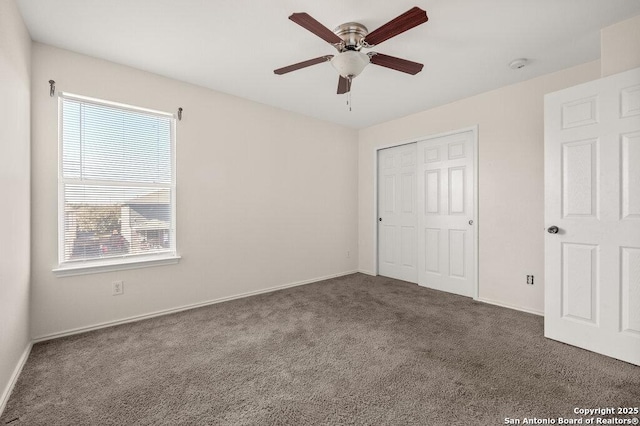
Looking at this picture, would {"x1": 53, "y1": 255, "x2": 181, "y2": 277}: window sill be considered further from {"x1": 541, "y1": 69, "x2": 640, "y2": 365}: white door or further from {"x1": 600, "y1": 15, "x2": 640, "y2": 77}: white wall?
{"x1": 600, "y1": 15, "x2": 640, "y2": 77}: white wall

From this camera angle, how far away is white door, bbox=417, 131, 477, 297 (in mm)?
3707

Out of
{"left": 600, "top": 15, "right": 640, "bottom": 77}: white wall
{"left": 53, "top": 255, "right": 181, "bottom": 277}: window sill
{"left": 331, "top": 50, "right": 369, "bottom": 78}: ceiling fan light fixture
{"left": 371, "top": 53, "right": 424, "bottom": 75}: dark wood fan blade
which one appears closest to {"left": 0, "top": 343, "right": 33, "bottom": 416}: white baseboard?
{"left": 53, "top": 255, "right": 181, "bottom": 277}: window sill

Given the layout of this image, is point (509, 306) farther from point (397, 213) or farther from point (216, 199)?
point (216, 199)

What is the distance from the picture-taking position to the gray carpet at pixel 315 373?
5.25 ft

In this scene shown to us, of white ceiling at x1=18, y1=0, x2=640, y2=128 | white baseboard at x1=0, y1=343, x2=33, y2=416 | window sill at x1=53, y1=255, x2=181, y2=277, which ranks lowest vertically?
white baseboard at x1=0, y1=343, x2=33, y2=416

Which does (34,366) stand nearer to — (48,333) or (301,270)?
(48,333)

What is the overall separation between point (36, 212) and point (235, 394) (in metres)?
2.30

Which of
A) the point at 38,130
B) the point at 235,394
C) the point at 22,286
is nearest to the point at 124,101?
the point at 38,130

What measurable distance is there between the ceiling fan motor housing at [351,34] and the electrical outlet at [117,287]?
2962mm

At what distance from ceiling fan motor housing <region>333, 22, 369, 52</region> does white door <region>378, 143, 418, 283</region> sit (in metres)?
2.45

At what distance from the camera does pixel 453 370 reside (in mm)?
2004

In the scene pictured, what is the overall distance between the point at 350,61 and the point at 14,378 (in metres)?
3.20

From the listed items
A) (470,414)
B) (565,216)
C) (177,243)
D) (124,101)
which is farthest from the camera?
(177,243)

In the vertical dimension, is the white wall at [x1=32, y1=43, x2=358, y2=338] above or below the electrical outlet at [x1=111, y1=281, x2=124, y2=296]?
above
